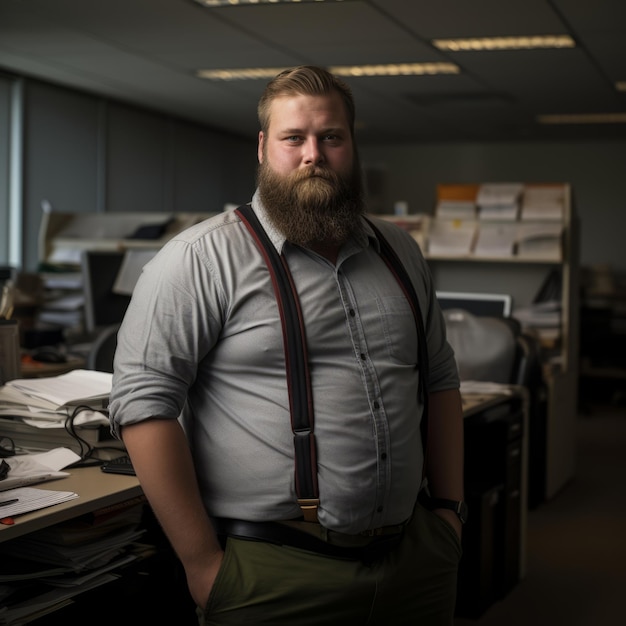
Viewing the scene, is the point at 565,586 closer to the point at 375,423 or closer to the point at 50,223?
the point at 375,423

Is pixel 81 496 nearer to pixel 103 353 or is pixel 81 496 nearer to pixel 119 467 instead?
pixel 119 467

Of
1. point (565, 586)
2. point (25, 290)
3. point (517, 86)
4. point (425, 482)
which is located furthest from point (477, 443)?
point (517, 86)

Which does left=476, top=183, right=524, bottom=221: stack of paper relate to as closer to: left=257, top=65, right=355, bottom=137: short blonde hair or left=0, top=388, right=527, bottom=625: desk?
left=0, top=388, right=527, bottom=625: desk

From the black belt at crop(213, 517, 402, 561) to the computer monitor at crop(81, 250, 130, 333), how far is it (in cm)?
346

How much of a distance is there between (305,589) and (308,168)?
719 millimetres

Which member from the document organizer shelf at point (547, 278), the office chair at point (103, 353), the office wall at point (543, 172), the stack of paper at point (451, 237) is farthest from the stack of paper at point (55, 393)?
the office wall at point (543, 172)

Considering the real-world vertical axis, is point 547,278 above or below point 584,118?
below

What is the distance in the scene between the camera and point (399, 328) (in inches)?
63.7

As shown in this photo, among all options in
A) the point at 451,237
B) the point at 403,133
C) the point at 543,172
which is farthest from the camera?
the point at 543,172

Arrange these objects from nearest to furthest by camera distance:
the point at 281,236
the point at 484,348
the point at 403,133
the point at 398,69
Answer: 1. the point at 281,236
2. the point at 484,348
3. the point at 398,69
4. the point at 403,133

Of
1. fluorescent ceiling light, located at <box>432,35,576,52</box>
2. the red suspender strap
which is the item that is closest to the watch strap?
the red suspender strap

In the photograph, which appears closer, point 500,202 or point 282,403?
point 282,403

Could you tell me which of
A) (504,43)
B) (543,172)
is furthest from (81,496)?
(543,172)

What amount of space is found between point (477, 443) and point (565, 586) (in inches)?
27.2
